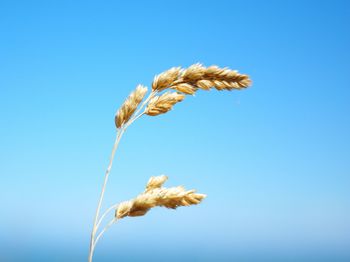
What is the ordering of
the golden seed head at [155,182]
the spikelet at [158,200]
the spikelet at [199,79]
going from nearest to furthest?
the spikelet at [158,200] < the golden seed head at [155,182] < the spikelet at [199,79]

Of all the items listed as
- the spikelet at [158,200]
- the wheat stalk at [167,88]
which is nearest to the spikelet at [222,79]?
the wheat stalk at [167,88]

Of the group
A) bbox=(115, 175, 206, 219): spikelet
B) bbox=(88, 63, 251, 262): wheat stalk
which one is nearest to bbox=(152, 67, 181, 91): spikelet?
bbox=(88, 63, 251, 262): wheat stalk

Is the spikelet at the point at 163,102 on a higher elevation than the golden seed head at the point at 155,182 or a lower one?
higher

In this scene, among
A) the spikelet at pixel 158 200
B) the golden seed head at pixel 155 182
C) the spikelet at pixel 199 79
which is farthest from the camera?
the spikelet at pixel 199 79

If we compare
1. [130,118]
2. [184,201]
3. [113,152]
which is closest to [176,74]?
[130,118]

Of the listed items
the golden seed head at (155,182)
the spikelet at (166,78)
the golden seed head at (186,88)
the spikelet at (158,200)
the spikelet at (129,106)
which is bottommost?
the spikelet at (158,200)

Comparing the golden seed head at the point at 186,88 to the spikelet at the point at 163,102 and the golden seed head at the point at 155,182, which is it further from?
the golden seed head at the point at 155,182
